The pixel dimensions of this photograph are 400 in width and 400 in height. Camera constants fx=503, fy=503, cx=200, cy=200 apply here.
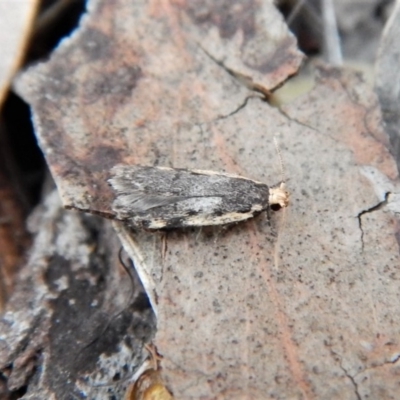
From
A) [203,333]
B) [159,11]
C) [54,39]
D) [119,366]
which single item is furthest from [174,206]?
[54,39]

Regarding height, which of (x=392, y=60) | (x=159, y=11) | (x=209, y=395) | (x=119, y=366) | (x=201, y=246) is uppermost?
(x=392, y=60)

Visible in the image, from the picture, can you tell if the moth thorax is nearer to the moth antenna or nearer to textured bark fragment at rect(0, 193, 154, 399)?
the moth antenna

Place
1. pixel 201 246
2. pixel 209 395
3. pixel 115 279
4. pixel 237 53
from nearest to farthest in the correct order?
pixel 209 395, pixel 201 246, pixel 115 279, pixel 237 53

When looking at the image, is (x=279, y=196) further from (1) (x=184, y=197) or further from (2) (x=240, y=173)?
(1) (x=184, y=197)

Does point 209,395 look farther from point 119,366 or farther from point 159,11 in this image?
point 159,11

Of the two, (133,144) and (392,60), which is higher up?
(392,60)

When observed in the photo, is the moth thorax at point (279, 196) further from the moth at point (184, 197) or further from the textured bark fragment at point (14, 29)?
the textured bark fragment at point (14, 29)

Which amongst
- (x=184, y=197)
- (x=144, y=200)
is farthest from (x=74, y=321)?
(x=184, y=197)
